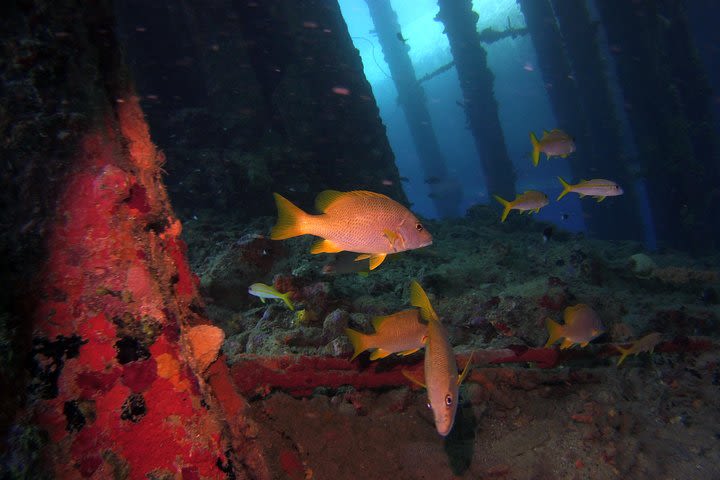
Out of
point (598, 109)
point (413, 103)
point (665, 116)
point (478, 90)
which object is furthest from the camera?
point (413, 103)

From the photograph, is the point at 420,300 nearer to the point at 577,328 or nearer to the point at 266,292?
the point at 577,328

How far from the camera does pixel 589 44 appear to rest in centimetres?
1766

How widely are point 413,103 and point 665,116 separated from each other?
2456 centimetres

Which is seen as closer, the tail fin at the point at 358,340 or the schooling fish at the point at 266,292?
the tail fin at the point at 358,340

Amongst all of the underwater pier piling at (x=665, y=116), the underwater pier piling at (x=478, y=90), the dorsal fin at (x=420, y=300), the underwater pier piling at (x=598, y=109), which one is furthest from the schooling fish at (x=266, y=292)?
the underwater pier piling at (x=478, y=90)

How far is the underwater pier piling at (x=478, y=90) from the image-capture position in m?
24.4

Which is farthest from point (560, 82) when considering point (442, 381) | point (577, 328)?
point (442, 381)

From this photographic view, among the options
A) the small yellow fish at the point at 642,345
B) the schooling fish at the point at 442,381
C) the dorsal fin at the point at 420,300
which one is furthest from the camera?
the small yellow fish at the point at 642,345

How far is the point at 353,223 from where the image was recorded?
2316mm

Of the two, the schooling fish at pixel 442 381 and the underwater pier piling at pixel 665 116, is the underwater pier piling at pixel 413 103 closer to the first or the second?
the underwater pier piling at pixel 665 116

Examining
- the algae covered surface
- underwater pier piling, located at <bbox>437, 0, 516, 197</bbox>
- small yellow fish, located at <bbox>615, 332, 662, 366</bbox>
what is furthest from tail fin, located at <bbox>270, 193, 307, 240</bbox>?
underwater pier piling, located at <bbox>437, 0, 516, 197</bbox>

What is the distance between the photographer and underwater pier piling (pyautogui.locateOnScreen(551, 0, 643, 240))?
57.6ft

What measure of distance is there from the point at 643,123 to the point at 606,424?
16.4 metres

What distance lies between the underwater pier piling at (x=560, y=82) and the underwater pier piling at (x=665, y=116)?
15.5ft
